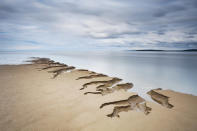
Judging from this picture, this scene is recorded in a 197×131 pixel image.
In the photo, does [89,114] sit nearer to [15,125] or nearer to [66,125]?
[66,125]

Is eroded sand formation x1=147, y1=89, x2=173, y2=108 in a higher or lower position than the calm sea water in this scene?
higher

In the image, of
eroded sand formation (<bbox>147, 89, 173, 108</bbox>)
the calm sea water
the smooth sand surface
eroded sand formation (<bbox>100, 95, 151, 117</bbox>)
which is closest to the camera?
the smooth sand surface

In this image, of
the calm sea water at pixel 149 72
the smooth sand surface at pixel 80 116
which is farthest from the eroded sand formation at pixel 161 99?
the calm sea water at pixel 149 72

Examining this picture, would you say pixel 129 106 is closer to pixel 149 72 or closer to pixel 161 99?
pixel 161 99

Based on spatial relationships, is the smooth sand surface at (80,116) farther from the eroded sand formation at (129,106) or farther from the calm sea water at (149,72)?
the calm sea water at (149,72)

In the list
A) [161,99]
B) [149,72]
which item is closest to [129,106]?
[161,99]

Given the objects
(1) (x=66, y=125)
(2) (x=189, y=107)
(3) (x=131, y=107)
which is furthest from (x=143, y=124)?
(2) (x=189, y=107)

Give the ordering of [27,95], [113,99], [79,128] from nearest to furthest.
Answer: [79,128]
[113,99]
[27,95]

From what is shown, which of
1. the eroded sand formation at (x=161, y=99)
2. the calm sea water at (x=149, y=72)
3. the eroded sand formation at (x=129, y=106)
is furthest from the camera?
the calm sea water at (x=149, y=72)

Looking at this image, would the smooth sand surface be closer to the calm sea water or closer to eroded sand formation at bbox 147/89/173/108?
eroded sand formation at bbox 147/89/173/108

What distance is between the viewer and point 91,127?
275 cm

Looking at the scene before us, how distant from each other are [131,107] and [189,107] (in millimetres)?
1909

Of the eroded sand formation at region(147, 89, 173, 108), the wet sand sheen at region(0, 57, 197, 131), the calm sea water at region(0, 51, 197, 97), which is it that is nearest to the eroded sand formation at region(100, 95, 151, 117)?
the wet sand sheen at region(0, 57, 197, 131)

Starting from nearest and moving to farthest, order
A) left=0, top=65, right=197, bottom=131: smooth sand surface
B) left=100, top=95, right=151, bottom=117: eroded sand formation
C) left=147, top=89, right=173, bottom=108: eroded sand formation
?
left=0, top=65, right=197, bottom=131: smooth sand surface < left=100, top=95, right=151, bottom=117: eroded sand formation < left=147, top=89, right=173, bottom=108: eroded sand formation
